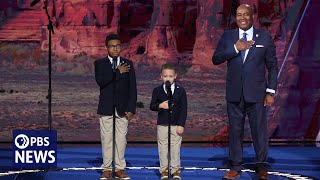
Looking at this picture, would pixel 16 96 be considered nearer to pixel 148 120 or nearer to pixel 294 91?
pixel 148 120

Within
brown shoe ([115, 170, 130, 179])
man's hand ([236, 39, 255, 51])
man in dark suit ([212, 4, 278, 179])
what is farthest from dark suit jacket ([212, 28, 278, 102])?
brown shoe ([115, 170, 130, 179])

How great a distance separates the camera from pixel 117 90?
6156mm

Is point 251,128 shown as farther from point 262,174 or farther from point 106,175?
point 106,175

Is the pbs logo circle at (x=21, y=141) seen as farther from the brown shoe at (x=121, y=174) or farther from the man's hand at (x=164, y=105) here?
the man's hand at (x=164, y=105)

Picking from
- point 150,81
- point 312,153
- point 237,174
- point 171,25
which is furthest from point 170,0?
point 237,174

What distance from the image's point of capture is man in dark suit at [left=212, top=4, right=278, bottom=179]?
6.09m

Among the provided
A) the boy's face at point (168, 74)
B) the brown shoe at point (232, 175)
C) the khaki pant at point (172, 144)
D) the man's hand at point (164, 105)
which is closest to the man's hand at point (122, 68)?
the boy's face at point (168, 74)

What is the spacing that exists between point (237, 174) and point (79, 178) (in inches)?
56.3

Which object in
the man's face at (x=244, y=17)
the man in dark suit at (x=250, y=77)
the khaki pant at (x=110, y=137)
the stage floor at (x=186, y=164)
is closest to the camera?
the man's face at (x=244, y=17)

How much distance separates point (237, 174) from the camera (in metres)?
6.30

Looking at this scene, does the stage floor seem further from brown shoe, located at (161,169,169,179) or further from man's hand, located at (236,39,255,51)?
man's hand, located at (236,39,255,51)

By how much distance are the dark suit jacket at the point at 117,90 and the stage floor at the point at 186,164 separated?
0.70m

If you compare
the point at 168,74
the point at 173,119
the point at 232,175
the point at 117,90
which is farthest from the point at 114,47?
the point at 232,175

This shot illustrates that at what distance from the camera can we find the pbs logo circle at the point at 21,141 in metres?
6.04
